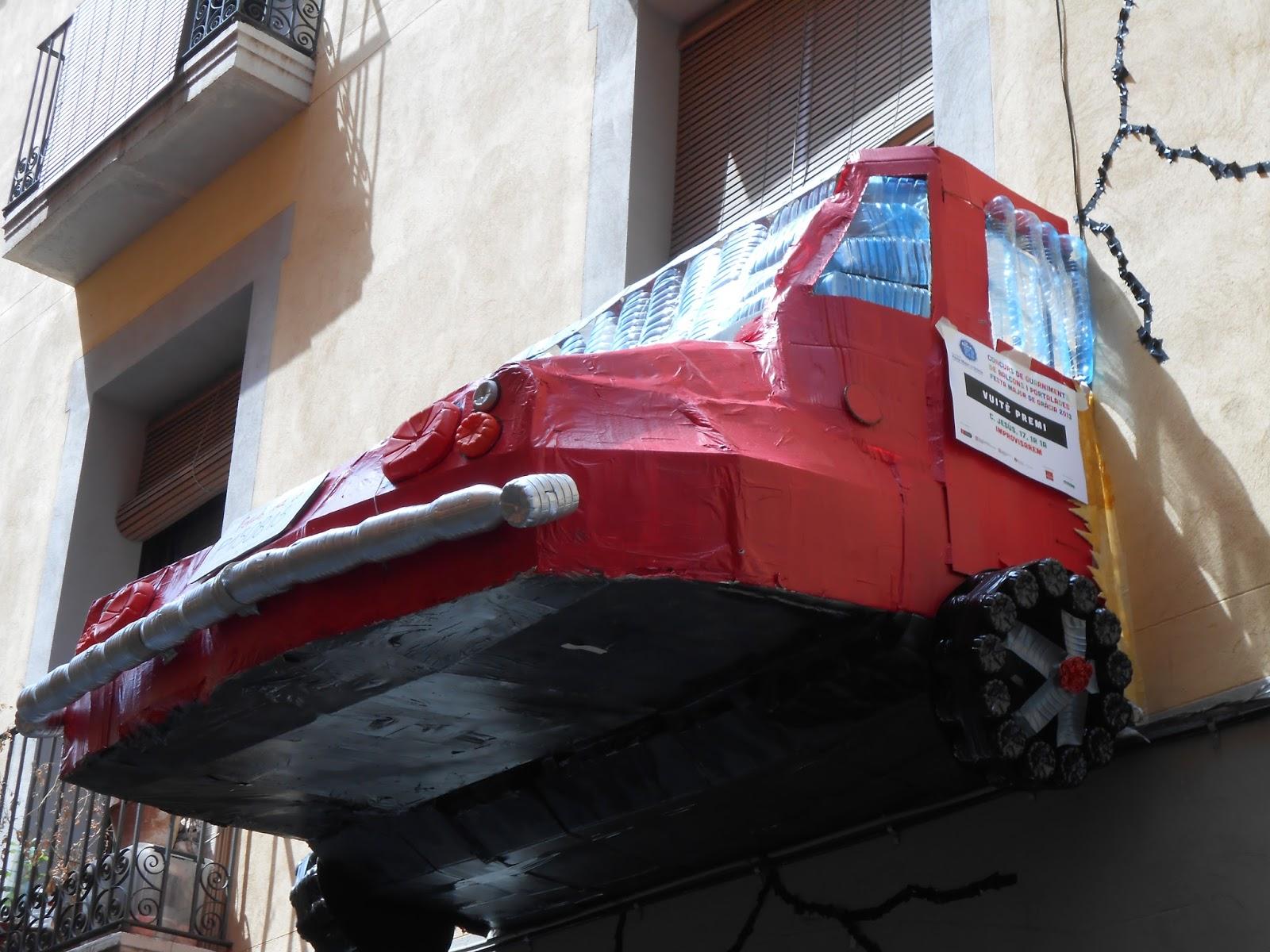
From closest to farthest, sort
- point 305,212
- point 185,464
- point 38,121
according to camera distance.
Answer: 1. point 305,212
2. point 185,464
3. point 38,121

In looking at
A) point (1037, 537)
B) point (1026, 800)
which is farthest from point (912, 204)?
point (1026, 800)

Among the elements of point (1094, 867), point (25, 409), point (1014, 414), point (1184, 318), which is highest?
point (25, 409)

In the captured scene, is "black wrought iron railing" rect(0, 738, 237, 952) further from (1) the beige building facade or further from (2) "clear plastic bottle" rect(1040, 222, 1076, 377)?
(2) "clear plastic bottle" rect(1040, 222, 1076, 377)

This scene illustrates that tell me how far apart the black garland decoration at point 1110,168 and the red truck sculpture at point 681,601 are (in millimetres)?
193

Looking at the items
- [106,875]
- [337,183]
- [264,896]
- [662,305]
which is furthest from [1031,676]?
[337,183]

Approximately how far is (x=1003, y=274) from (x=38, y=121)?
9260 mm

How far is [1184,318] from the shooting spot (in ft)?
A: 20.9

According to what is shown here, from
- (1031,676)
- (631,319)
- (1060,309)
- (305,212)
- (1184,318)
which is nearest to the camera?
(1031,676)

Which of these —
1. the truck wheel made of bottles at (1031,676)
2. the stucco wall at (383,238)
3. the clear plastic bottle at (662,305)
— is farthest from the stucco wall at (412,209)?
the truck wheel made of bottles at (1031,676)

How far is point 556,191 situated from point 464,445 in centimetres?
433

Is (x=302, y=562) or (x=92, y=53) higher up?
(x=92, y=53)

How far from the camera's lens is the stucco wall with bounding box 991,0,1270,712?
5.96 m

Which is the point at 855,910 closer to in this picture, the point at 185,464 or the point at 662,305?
the point at 662,305

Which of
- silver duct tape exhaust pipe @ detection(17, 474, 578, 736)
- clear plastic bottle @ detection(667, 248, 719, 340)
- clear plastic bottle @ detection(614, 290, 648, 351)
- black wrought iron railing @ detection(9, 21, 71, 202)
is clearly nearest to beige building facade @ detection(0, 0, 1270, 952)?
black wrought iron railing @ detection(9, 21, 71, 202)
